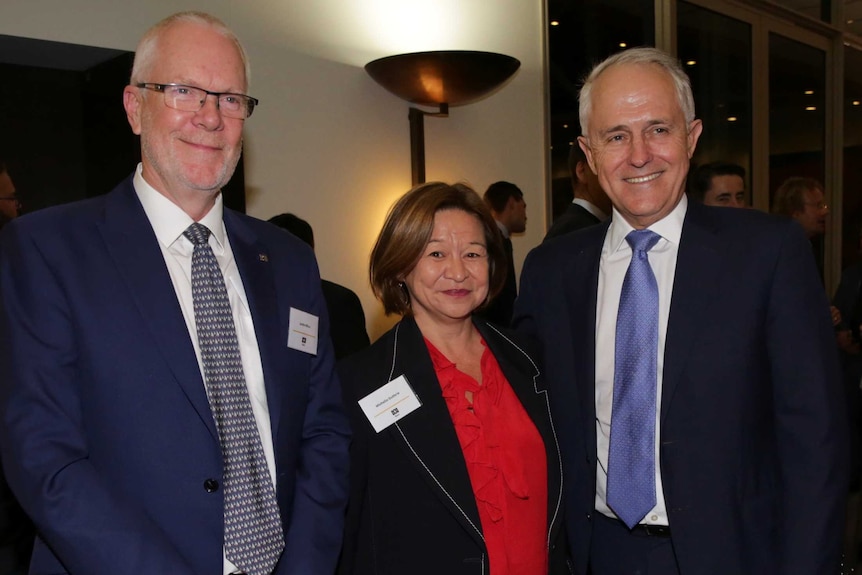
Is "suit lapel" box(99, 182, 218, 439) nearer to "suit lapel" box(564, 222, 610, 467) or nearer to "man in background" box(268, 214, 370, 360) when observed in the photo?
"suit lapel" box(564, 222, 610, 467)

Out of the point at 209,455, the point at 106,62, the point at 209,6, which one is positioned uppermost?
the point at 209,6

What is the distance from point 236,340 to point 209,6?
2.65m

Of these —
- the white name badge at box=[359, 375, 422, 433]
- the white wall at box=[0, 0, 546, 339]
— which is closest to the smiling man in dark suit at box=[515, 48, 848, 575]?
the white name badge at box=[359, 375, 422, 433]

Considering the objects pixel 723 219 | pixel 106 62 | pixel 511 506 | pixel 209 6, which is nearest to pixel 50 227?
pixel 511 506

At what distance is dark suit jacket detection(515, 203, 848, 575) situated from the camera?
1.74 metres

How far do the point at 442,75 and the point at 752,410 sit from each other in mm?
3151

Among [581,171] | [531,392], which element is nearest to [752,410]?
[531,392]

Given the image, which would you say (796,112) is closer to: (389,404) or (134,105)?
(389,404)

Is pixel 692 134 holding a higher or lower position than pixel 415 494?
higher

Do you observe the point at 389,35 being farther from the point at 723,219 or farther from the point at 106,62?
the point at 723,219

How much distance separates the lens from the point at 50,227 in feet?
5.19

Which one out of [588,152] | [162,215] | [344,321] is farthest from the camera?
[344,321]

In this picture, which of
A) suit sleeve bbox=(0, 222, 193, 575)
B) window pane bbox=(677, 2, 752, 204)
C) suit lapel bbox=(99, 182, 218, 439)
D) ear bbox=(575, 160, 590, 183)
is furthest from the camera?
window pane bbox=(677, 2, 752, 204)

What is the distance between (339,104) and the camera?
4469 millimetres
